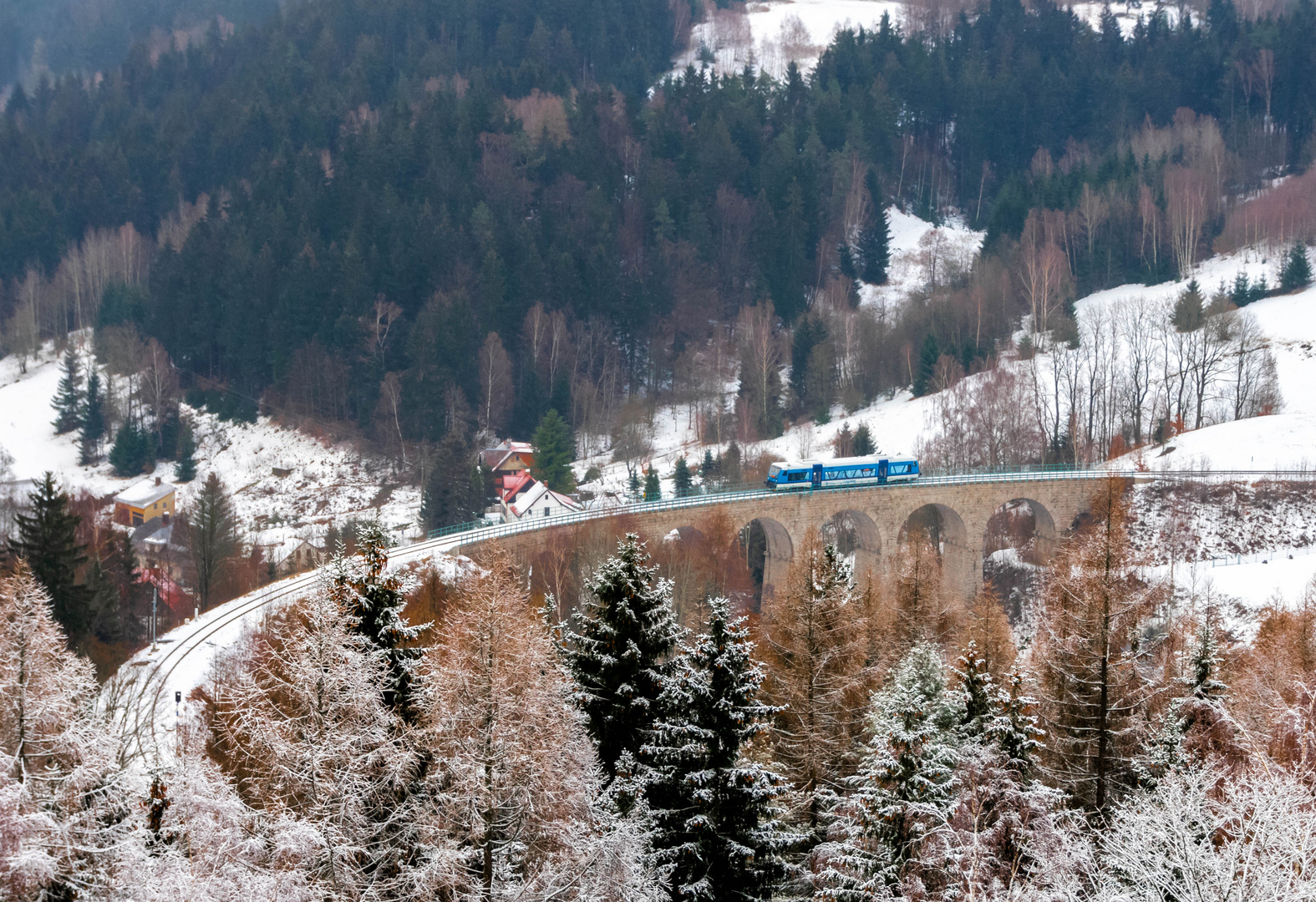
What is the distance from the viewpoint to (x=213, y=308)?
98.2 metres

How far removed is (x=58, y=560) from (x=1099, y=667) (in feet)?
117

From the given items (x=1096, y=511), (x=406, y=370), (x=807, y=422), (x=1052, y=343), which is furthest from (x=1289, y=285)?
(x=1096, y=511)

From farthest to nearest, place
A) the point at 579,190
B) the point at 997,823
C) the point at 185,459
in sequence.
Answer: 1. the point at 579,190
2. the point at 185,459
3. the point at 997,823

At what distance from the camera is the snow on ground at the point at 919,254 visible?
107500 mm

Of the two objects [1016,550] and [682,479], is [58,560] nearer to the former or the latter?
[682,479]

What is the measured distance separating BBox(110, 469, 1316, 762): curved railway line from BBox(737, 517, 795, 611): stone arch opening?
8.02 feet

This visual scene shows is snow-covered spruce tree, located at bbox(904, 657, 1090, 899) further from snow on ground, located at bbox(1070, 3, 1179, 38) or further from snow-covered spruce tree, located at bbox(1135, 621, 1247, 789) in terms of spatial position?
snow on ground, located at bbox(1070, 3, 1179, 38)

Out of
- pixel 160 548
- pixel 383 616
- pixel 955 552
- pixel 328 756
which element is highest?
pixel 383 616

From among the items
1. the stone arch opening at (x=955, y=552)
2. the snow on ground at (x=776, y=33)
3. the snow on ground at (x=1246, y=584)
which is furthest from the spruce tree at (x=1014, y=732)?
the snow on ground at (x=776, y=33)

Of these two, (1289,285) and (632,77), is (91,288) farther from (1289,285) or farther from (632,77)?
(1289,285)

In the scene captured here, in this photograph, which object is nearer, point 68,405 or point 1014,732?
point 1014,732

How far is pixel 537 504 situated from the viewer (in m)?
64.1

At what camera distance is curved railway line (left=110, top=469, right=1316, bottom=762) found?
3017 cm

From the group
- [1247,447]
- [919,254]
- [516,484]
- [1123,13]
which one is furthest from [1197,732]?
[1123,13]
